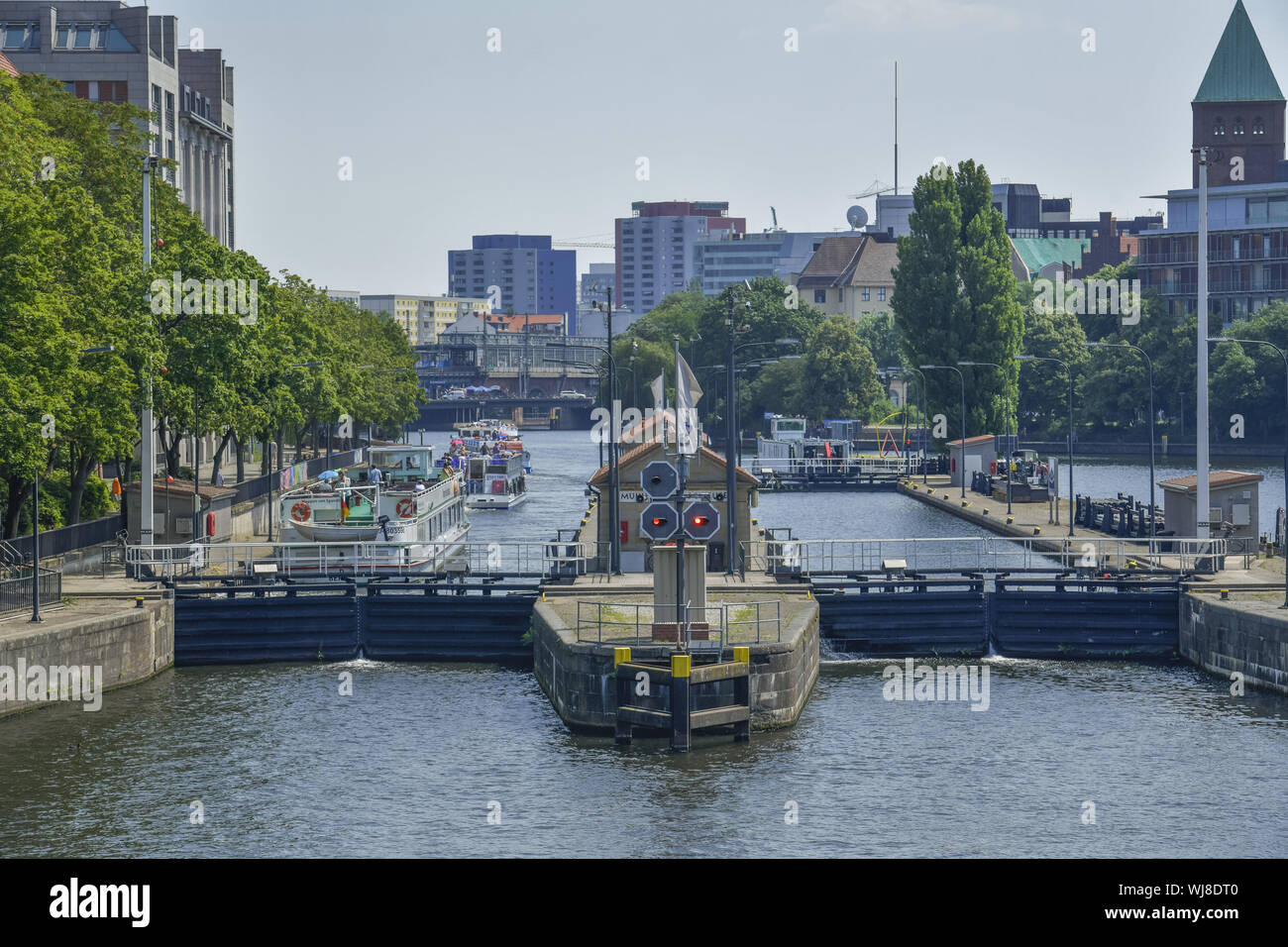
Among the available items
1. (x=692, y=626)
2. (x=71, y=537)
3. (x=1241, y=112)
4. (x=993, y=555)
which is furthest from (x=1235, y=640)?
(x=1241, y=112)

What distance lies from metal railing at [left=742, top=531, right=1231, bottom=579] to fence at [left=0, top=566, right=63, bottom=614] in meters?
18.8

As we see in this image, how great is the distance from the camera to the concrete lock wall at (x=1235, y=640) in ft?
135

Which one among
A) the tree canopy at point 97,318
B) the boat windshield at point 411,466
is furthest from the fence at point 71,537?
the boat windshield at point 411,466

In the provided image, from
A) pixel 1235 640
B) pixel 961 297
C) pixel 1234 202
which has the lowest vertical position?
pixel 1235 640

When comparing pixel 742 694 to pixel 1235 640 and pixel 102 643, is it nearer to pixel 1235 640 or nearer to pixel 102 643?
pixel 1235 640

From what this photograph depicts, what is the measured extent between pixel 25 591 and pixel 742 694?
64.1 ft

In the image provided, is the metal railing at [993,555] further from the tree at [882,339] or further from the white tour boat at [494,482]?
the tree at [882,339]

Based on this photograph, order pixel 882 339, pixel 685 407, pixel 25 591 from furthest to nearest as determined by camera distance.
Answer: pixel 882 339 → pixel 25 591 → pixel 685 407

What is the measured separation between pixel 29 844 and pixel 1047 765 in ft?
62.8

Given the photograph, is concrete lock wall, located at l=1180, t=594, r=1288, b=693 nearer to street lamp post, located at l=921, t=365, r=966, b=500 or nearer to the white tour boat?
street lamp post, located at l=921, t=365, r=966, b=500

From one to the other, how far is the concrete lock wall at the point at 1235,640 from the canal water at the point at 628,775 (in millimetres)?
760

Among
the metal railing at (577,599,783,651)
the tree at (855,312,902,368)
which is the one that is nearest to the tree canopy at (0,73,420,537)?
the metal railing at (577,599,783,651)

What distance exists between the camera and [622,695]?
36125 mm

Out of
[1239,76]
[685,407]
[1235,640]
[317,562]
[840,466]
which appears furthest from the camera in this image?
[1239,76]
